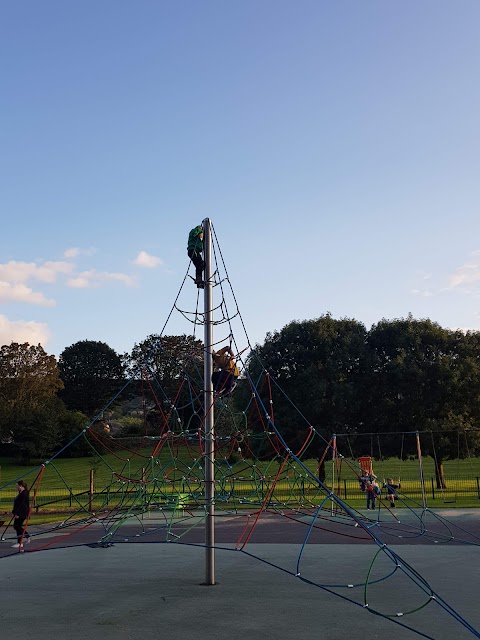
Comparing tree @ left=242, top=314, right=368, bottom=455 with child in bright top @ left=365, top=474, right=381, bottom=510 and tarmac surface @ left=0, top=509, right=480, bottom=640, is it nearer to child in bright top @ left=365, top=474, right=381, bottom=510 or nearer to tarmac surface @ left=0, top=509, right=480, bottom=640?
child in bright top @ left=365, top=474, right=381, bottom=510

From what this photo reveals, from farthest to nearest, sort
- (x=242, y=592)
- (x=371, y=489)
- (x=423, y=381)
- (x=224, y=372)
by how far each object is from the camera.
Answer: (x=423, y=381), (x=371, y=489), (x=224, y=372), (x=242, y=592)

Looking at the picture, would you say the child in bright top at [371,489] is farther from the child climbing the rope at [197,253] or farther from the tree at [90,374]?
the tree at [90,374]

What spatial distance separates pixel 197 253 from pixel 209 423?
285cm

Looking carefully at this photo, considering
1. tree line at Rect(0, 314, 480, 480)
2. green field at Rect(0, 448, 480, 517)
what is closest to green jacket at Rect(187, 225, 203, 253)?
green field at Rect(0, 448, 480, 517)

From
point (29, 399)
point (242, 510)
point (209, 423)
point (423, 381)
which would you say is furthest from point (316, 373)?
point (29, 399)

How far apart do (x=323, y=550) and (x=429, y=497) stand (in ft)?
50.9

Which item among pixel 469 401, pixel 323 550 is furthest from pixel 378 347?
pixel 323 550

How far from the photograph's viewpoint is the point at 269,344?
3875 centimetres

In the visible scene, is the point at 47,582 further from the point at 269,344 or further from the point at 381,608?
the point at 269,344

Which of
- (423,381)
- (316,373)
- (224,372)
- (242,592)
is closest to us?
(242,592)

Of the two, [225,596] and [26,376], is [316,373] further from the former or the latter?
[26,376]

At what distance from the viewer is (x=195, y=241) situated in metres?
11.0

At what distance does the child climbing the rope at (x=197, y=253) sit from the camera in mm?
10992

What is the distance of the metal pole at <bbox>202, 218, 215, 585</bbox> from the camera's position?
32.8ft
